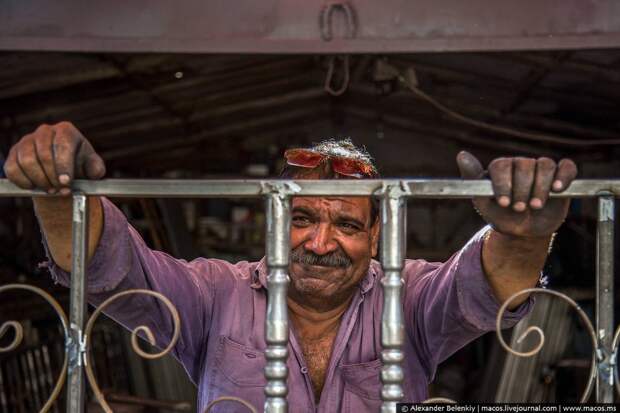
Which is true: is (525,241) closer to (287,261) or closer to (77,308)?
(287,261)

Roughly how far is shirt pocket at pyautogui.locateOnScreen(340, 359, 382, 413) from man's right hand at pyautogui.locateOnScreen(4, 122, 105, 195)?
121cm

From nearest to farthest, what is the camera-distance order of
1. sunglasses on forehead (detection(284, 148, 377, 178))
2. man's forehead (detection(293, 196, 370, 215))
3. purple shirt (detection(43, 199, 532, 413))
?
purple shirt (detection(43, 199, 532, 413)) → man's forehead (detection(293, 196, 370, 215)) → sunglasses on forehead (detection(284, 148, 377, 178))

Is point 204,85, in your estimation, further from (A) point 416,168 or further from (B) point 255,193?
(B) point 255,193

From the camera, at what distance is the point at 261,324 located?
2473 millimetres

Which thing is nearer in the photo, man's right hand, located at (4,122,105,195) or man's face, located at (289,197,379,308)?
man's right hand, located at (4,122,105,195)

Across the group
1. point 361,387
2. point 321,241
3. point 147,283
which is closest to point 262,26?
point 321,241

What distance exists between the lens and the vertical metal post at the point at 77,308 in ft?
5.02

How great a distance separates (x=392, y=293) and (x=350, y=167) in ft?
3.81

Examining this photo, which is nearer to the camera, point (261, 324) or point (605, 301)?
point (605, 301)

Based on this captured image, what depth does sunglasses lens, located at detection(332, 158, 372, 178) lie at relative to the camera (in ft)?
8.62

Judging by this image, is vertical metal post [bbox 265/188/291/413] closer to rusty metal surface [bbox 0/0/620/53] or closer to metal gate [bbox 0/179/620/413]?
metal gate [bbox 0/179/620/413]

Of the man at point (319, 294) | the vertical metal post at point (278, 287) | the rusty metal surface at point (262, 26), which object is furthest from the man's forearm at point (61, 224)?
the rusty metal surface at point (262, 26)

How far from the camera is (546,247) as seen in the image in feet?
6.04

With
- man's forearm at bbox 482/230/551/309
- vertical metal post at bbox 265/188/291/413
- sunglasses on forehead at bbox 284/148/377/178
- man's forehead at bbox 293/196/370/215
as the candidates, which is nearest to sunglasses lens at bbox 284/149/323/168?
sunglasses on forehead at bbox 284/148/377/178
